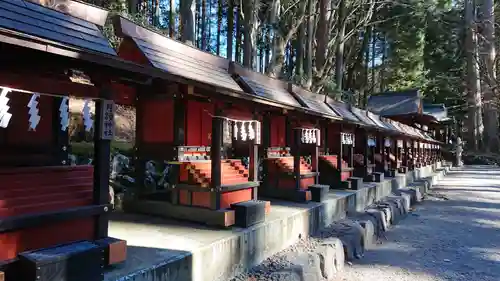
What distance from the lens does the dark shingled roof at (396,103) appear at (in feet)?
81.9

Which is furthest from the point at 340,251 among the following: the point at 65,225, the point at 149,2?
the point at 149,2

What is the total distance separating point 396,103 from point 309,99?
17602 mm

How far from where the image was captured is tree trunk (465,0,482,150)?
21748 mm

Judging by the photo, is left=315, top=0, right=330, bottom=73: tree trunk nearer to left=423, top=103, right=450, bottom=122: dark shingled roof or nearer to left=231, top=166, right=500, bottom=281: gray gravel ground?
left=231, top=166, right=500, bottom=281: gray gravel ground

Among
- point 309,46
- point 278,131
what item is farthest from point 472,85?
point 278,131

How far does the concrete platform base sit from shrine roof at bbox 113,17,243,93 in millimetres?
2225

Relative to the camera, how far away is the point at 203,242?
16.3 feet

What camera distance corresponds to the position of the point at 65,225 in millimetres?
3736

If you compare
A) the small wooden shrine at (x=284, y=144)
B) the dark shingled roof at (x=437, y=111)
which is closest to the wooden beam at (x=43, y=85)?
the small wooden shrine at (x=284, y=144)

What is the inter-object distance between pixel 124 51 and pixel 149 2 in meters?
23.2

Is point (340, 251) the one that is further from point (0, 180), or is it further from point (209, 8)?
point (209, 8)

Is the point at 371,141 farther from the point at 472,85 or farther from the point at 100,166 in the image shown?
the point at 472,85

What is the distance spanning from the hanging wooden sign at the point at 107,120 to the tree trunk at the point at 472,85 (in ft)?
69.7

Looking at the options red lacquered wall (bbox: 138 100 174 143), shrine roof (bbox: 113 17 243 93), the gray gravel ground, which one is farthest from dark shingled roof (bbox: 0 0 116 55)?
the gray gravel ground
